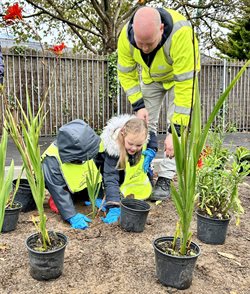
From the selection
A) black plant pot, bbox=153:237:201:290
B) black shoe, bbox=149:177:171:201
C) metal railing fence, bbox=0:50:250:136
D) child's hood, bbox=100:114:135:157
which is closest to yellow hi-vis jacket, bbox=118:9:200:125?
child's hood, bbox=100:114:135:157

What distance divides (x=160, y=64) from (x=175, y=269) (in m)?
1.88

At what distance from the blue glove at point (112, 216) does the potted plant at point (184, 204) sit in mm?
769

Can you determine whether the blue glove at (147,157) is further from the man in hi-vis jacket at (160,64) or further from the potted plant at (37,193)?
the potted plant at (37,193)

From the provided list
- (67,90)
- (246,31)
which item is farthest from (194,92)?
(246,31)

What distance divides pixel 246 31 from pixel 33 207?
16367mm

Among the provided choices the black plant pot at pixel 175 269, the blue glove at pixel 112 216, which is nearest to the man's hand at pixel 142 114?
the blue glove at pixel 112 216

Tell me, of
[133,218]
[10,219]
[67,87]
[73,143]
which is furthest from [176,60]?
[67,87]

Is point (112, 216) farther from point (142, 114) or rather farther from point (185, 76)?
point (185, 76)

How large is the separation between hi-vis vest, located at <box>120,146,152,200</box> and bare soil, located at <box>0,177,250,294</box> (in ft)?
1.47

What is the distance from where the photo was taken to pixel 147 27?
2.57 meters

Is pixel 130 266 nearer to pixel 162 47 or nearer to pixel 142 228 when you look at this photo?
pixel 142 228

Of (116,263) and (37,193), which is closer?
(37,193)

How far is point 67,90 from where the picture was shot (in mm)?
8164

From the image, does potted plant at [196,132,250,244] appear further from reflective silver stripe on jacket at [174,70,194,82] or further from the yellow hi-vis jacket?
reflective silver stripe on jacket at [174,70,194,82]
